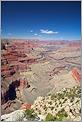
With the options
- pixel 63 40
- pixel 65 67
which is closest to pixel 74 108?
pixel 65 67

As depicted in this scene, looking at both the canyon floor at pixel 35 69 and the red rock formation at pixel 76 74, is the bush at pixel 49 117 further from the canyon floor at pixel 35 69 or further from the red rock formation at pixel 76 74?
the red rock formation at pixel 76 74

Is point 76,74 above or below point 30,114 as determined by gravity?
above

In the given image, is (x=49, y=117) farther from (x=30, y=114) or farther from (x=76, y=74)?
(x=76, y=74)

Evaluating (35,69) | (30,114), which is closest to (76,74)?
(35,69)

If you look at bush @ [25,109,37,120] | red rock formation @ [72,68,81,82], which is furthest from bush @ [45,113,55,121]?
red rock formation @ [72,68,81,82]

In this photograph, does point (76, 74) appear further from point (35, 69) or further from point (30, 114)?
point (30, 114)

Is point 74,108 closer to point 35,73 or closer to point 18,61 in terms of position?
point 35,73

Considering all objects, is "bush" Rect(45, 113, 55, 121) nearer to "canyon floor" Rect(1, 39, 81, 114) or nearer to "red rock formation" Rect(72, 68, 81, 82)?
"canyon floor" Rect(1, 39, 81, 114)

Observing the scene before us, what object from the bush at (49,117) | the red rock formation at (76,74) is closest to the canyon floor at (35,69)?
the red rock formation at (76,74)

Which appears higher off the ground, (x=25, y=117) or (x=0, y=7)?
(x=0, y=7)
